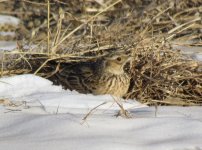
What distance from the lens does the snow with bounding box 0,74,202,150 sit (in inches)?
157

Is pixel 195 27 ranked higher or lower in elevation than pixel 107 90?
higher

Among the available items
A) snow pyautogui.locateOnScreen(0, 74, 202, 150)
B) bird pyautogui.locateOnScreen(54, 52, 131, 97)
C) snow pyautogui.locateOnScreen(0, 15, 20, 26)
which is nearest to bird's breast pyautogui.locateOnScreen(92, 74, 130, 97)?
bird pyautogui.locateOnScreen(54, 52, 131, 97)

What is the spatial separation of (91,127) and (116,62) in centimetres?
249

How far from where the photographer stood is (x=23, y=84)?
599 centimetres

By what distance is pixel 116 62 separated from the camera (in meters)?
6.79

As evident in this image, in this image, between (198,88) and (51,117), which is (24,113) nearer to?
(51,117)

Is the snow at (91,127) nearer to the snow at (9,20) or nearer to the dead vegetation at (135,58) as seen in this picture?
the dead vegetation at (135,58)

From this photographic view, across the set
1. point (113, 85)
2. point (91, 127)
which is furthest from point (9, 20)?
point (91, 127)

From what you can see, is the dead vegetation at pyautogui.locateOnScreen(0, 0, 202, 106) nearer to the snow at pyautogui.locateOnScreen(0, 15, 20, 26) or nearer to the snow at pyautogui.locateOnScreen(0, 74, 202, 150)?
the snow at pyautogui.locateOnScreen(0, 74, 202, 150)

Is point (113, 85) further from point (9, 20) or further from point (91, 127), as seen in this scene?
point (9, 20)

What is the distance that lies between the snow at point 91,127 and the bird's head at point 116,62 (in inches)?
→ 52.3

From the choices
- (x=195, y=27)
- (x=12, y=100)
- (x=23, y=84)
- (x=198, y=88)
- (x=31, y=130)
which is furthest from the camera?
(x=195, y=27)

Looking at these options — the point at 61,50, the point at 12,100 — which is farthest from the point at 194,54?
the point at 12,100

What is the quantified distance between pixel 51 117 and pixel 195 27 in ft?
15.4
